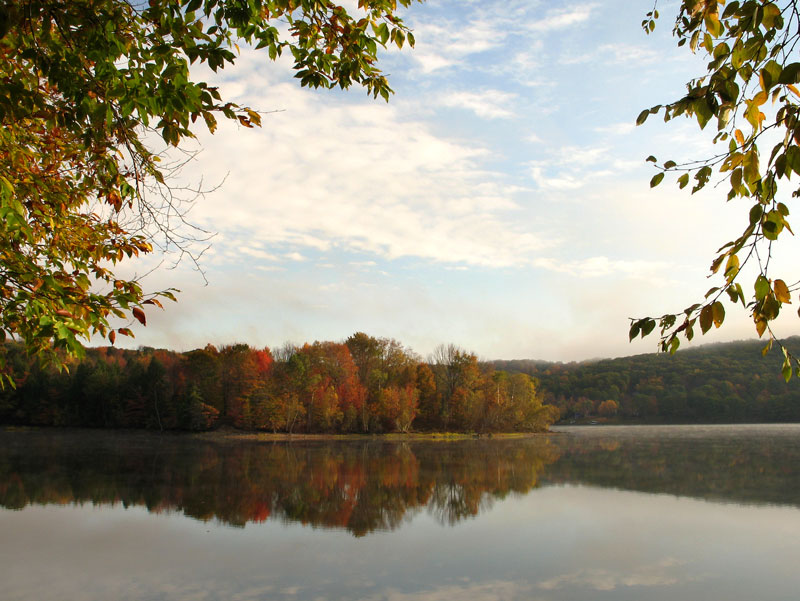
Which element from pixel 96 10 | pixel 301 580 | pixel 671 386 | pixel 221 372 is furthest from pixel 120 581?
pixel 671 386

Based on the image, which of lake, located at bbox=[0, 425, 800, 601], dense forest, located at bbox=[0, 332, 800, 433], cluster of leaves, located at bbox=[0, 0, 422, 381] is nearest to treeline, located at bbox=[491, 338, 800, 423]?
dense forest, located at bbox=[0, 332, 800, 433]

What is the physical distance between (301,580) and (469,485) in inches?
522

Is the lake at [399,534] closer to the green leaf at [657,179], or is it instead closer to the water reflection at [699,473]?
the water reflection at [699,473]

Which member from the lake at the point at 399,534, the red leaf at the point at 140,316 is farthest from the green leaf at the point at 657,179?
the lake at the point at 399,534

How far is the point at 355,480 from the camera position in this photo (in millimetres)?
23219

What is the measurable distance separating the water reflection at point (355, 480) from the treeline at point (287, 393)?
23.4 metres

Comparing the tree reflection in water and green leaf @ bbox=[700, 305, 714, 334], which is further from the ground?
green leaf @ bbox=[700, 305, 714, 334]

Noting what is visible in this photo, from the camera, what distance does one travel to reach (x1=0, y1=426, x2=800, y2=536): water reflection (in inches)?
671

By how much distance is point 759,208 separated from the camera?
2.36 m

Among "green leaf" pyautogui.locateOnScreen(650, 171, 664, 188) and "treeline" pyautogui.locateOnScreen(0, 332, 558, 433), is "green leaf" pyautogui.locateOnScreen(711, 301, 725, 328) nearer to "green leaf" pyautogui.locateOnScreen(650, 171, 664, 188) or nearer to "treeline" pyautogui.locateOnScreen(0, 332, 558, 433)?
"green leaf" pyautogui.locateOnScreen(650, 171, 664, 188)

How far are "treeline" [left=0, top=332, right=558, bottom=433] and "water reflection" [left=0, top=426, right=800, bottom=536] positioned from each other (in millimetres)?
23433

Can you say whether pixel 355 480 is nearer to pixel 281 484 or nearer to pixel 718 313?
pixel 281 484

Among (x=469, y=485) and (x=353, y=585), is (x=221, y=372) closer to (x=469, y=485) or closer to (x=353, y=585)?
(x=469, y=485)

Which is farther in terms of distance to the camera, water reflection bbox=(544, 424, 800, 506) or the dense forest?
the dense forest
